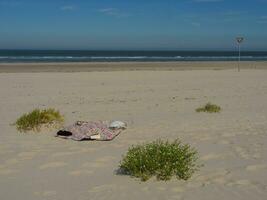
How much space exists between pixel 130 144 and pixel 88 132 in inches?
34.0

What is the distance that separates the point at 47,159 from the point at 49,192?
1397 mm

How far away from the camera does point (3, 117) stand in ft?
33.8

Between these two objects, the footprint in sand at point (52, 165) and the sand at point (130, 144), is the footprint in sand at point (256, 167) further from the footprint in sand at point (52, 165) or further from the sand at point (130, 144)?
the footprint in sand at point (52, 165)

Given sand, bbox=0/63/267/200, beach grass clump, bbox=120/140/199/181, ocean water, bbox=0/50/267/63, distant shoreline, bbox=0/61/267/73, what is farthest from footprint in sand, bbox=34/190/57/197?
ocean water, bbox=0/50/267/63

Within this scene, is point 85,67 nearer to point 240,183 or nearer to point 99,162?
point 99,162

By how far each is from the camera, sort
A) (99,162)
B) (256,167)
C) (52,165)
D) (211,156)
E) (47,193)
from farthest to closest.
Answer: (211,156) → (99,162) → (52,165) → (256,167) → (47,193)

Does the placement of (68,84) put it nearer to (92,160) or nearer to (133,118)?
(133,118)

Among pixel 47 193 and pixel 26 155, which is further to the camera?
pixel 26 155

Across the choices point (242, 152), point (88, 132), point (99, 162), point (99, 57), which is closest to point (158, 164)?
point (99, 162)

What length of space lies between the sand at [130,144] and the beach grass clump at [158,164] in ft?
0.37

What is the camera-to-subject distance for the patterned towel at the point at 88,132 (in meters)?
7.86

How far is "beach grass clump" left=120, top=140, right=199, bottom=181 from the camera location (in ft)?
18.4

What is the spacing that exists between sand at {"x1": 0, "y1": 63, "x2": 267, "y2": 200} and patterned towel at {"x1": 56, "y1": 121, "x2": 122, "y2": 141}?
172 millimetres

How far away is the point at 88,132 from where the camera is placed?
7965 millimetres
